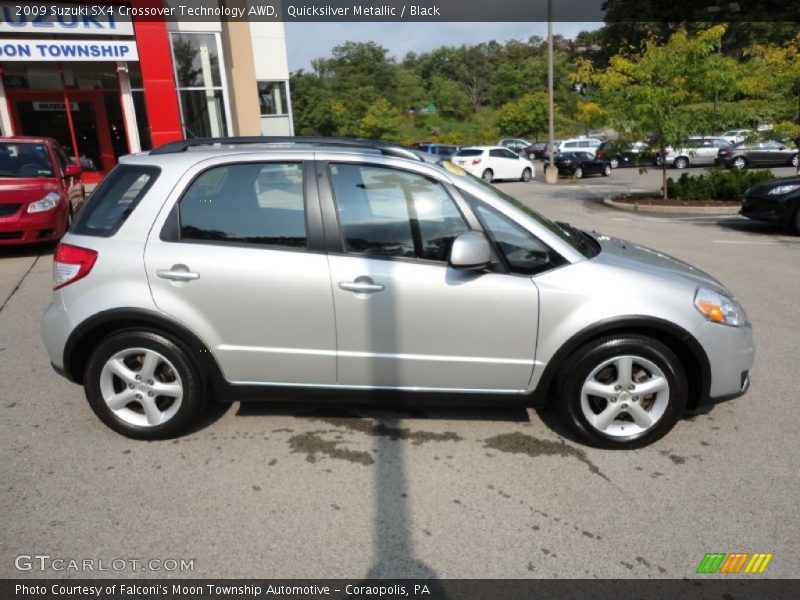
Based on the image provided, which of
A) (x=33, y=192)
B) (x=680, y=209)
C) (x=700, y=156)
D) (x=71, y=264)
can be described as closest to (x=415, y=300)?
(x=71, y=264)

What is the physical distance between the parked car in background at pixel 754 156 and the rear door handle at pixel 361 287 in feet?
91.7

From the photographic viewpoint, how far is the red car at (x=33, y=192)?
337 inches

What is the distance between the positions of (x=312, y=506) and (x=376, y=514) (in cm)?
33

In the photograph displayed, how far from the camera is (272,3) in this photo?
23.9 meters

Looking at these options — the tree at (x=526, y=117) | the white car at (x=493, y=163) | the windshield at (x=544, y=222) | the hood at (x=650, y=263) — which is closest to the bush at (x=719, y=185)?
the white car at (x=493, y=163)

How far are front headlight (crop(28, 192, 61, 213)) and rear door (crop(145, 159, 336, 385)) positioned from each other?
6.68m

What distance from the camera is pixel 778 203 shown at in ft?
33.1

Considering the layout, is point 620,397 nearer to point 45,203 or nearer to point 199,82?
point 45,203

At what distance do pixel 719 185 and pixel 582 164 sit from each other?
40.7ft

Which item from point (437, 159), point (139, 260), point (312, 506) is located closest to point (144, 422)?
point (139, 260)

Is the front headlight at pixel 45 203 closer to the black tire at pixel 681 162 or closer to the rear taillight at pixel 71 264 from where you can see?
the rear taillight at pixel 71 264

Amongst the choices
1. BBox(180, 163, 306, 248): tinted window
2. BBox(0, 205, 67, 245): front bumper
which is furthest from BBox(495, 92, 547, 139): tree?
BBox(180, 163, 306, 248): tinted window

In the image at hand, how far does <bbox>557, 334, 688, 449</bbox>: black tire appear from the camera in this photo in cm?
330

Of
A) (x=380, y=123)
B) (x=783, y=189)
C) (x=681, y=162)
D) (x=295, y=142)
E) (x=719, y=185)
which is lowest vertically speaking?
(x=681, y=162)
